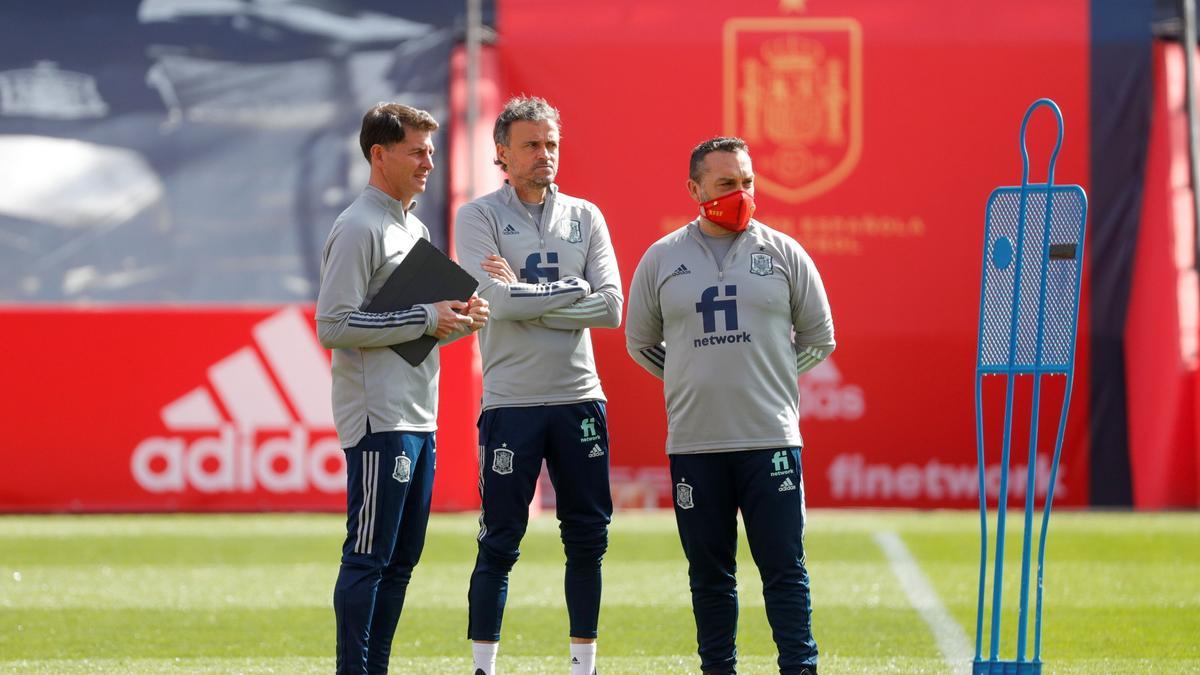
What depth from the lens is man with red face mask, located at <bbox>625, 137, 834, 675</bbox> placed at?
451 cm

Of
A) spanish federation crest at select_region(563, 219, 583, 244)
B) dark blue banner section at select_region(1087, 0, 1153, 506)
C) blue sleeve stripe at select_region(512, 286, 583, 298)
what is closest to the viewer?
blue sleeve stripe at select_region(512, 286, 583, 298)

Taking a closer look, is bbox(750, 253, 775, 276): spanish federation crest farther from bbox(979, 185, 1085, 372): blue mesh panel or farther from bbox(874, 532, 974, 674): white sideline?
bbox(874, 532, 974, 674): white sideline

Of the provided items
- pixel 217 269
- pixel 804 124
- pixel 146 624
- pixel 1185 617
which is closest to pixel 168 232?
pixel 217 269

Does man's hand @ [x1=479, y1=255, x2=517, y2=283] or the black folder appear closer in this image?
the black folder

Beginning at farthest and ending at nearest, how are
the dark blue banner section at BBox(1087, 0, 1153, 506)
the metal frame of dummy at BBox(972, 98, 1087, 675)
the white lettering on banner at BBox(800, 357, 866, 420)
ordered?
the white lettering on banner at BBox(800, 357, 866, 420) → the dark blue banner section at BBox(1087, 0, 1153, 506) → the metal frame of dummy at BBox(972, 98, 1087, 675)

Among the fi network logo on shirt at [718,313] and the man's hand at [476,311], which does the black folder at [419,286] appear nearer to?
the man's hand at [476,311]

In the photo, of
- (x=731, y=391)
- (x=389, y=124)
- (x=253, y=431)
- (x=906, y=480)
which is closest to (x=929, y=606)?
(x=731, y=391)

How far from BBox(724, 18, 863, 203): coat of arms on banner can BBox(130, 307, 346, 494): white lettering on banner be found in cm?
384

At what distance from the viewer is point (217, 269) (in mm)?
13062

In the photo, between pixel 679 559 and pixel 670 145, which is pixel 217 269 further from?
pixel 679 559

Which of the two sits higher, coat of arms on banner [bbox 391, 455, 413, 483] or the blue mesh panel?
the blue mesh panel

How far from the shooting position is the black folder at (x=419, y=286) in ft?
14.5

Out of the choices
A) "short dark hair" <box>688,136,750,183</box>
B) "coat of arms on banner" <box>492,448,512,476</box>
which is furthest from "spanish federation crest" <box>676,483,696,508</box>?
"short dark hair" <box>688,136,750,183</box>

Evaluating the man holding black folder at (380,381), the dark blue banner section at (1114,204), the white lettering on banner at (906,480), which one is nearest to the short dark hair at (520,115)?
the man holding black folder at (380,381)
